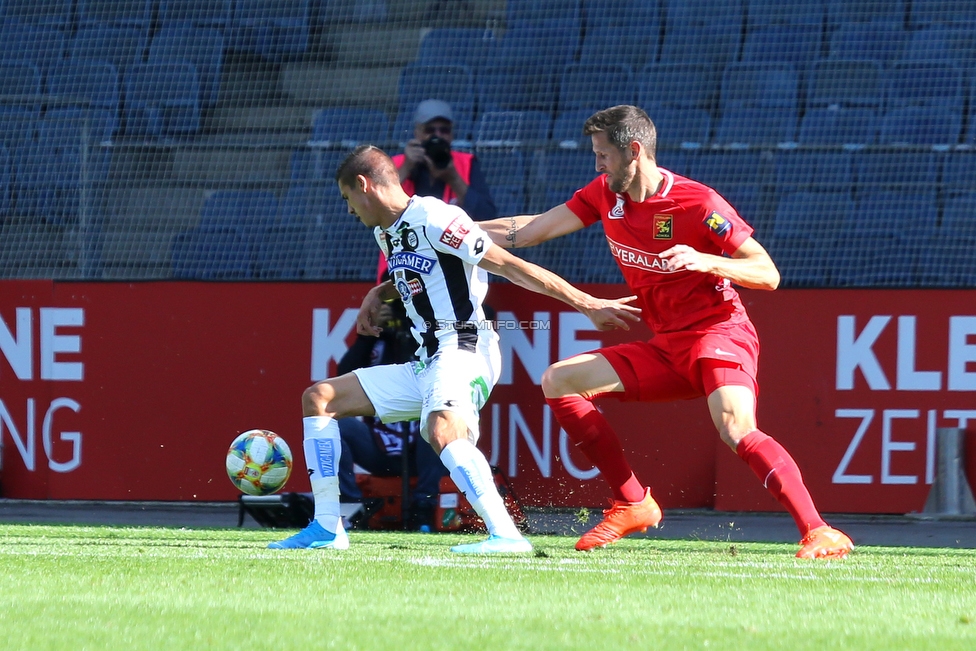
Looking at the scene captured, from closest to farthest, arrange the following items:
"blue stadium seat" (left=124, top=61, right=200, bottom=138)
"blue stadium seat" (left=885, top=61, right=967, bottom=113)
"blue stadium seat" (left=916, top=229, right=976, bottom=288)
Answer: "blue stadium seat" (left=916, top=229, right=976, bottom=288), "blue stadium seat" (left=885, top=61, right=967, bottom=113), "blue stadium seat" (left=124, top=61, right=200, bottom=138)

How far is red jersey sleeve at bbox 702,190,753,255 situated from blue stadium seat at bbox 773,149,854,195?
3566 millimetres

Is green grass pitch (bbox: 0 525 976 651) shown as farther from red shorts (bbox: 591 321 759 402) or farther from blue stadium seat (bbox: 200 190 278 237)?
blue stadium seat (bbox: 200 190 278 237)

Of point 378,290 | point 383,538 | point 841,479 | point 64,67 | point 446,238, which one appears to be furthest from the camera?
point 64,67

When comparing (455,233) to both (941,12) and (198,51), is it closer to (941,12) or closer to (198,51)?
(198,51)

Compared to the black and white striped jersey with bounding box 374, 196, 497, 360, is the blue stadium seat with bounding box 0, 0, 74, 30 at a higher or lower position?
higher

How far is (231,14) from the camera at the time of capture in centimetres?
1119

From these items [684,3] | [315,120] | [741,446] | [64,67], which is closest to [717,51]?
[684,3]

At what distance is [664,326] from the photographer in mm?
5762

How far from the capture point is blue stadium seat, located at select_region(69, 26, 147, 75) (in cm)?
1087

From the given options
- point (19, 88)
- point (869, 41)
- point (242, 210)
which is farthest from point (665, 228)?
point (19, 88)

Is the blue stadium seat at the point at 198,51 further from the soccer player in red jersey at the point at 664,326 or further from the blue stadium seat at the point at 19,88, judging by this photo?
the soccer player in red jersey at the point at 664,326

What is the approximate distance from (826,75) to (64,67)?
21.0 ft

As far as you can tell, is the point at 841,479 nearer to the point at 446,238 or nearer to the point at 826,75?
the point at 446,238

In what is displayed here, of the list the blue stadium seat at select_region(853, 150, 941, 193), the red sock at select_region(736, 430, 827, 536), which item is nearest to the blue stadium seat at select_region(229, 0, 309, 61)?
the blue stadium seat at select_region(853, 150, 941, 193)
